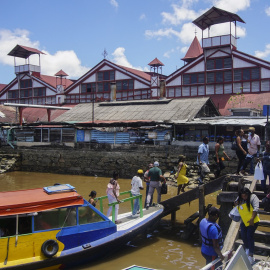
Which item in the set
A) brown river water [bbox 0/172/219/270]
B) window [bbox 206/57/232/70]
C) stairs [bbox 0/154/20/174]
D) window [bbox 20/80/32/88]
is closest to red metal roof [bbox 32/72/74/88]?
window [bbox 20/80/32/88]

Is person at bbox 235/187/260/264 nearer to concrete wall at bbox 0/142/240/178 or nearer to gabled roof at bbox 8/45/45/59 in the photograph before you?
concrete wall at bbox 0/142/240/178

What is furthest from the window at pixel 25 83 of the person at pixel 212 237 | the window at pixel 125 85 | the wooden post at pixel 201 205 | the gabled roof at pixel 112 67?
the person at pixel 212 237

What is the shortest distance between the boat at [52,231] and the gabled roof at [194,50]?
3572 centimetres

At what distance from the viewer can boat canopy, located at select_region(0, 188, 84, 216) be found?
774 centimetres

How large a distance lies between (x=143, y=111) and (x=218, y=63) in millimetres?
11300

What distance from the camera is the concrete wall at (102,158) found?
72.0 feet

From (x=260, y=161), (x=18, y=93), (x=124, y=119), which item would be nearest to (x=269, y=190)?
(x=260, y=161)

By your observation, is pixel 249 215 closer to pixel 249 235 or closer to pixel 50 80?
pixel 249 235

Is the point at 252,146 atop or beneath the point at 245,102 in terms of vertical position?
beneath

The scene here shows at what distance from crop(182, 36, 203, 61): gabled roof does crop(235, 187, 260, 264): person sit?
36.6 m

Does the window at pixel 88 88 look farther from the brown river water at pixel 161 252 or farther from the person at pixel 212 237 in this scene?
the person at pixel 212 237

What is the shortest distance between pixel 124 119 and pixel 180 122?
18.6 feet

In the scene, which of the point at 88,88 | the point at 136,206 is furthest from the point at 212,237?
the point at 88,88

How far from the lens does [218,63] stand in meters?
34.1
